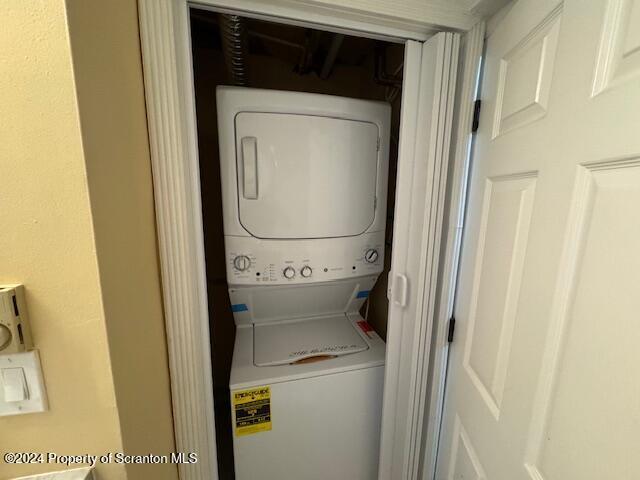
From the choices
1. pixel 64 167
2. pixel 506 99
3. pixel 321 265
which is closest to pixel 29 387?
pixel 64 167

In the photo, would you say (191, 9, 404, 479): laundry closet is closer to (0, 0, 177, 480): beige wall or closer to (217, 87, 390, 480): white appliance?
(217, 87, 390, 480): white appliance

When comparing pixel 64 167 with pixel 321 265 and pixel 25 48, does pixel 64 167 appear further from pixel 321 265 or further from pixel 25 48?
pixel 321 265

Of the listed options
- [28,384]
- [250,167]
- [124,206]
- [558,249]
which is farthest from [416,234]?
[28,384]

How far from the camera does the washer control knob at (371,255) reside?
1.28 m

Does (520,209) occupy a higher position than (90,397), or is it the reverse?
(520,209)

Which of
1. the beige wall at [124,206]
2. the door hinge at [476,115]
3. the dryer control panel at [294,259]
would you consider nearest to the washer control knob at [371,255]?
the dryer control panel at [294,259]

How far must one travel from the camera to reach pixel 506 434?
0.65m

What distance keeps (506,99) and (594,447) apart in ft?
2.59

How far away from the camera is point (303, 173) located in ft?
3.67

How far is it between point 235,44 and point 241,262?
96 centimetres

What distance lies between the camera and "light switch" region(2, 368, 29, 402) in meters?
0.48

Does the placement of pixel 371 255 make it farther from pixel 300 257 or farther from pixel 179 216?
pixel 179 216

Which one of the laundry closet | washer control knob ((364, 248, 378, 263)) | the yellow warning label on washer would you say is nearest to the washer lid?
the laundry closet

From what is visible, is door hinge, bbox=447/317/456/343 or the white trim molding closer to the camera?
the white trim molding
